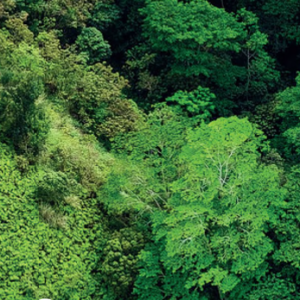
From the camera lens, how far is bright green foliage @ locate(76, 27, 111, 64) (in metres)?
20.1

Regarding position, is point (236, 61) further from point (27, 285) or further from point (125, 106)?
point (27, 285)

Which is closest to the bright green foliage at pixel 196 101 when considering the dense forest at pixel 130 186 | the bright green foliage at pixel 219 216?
the dense forest at pixel 130 186

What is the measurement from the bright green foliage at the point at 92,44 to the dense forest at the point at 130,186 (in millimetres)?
529

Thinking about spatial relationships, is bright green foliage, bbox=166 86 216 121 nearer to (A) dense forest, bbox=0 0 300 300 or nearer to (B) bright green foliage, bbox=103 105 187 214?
(A) dense forest, bbox=0 0 300 300

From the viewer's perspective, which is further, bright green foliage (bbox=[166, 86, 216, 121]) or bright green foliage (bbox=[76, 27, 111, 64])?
bright green foliage (bbox=[76, 27, 111, 64])

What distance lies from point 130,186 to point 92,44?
757 cm

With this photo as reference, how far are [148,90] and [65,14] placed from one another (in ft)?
→ 12.6

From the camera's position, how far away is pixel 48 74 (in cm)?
1723

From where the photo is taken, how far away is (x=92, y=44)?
2019 cm

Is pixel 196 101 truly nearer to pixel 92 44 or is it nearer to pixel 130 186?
pixel 92 44

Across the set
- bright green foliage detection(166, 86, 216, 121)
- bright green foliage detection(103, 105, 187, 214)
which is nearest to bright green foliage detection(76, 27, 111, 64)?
bright green foliage detection(166, 86, 216, 121)

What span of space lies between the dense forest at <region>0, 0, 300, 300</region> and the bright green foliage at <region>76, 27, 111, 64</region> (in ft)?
1.74

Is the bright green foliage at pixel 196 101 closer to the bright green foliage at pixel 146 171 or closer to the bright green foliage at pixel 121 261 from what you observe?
the bright green foliage at pixel 146 171

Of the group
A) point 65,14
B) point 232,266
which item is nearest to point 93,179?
point 232,266
